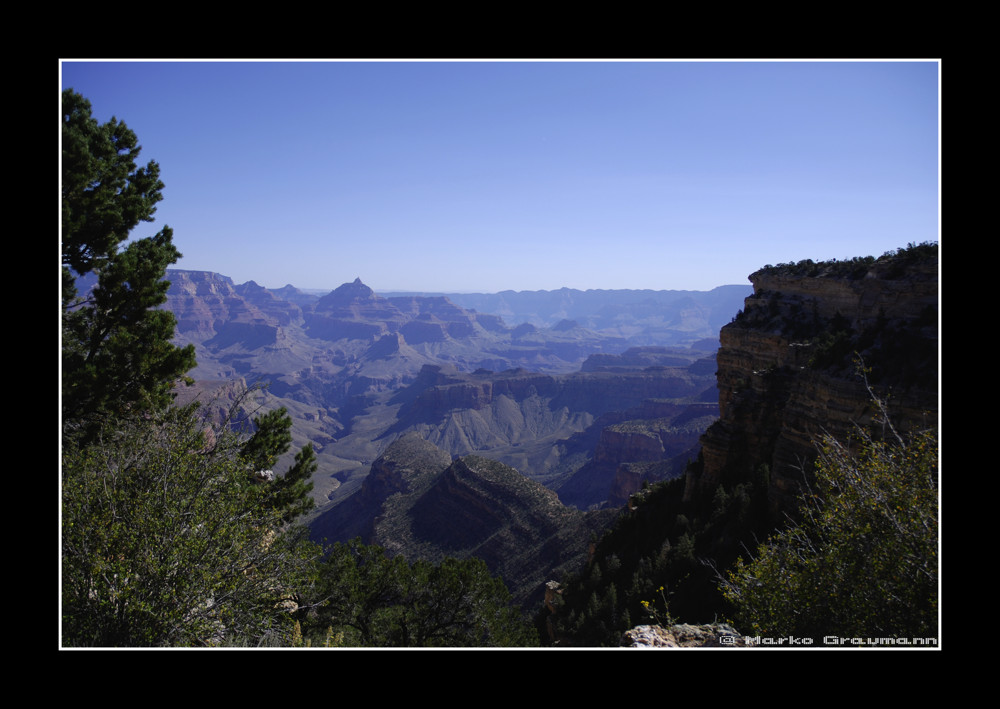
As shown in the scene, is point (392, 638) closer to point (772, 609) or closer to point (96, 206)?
point (772, 609)

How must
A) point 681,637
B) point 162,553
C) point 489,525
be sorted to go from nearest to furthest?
point 162,553 → point 681,637 → point 489,525

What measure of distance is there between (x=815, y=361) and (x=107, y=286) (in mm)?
23919

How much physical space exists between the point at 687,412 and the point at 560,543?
78.8 meters

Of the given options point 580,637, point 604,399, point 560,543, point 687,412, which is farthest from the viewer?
point 604,399

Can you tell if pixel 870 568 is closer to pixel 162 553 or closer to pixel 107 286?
pixel 162 553

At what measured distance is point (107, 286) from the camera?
1147 cm

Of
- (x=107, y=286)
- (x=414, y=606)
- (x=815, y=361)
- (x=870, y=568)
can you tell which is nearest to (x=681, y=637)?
(x=870, y=568)

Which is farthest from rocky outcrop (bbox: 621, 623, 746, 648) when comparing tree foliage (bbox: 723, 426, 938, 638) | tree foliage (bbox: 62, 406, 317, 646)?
tree foliage (bbox: 62, 406, 317, 646)

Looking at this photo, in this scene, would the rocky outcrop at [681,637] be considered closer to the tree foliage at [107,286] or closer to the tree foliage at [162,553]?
the tree foliage at [162,553]

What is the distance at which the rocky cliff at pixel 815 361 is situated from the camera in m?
16.3

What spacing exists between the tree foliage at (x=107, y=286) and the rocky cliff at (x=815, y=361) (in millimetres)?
19181

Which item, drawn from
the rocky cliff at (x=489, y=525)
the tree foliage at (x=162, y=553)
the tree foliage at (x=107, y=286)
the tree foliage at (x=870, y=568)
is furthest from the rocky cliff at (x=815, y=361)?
the tree foliage at (x=107, y=286)
